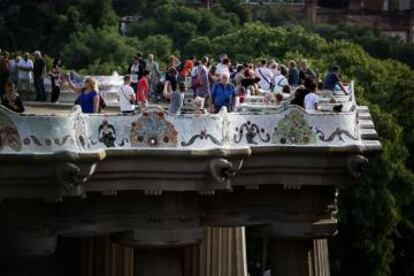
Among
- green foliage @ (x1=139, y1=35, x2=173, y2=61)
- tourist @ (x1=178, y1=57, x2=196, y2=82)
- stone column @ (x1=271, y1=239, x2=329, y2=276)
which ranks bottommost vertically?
green foliage @ (x1=139, y1=35, x2=173, y2=61)

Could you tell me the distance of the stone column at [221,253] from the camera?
36.1 metres

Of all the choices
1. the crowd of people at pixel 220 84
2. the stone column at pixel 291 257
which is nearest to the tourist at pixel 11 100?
the crowd of people at pixel 220 84

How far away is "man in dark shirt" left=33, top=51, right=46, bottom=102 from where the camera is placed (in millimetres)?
35312

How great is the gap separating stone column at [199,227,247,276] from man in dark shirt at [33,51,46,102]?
5.09 m

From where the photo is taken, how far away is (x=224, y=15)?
121 m

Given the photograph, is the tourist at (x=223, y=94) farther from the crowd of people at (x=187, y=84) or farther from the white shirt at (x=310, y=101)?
the white shirt at (x=310, y=101)

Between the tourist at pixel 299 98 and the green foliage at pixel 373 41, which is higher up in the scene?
the tourist at pixel 299 98

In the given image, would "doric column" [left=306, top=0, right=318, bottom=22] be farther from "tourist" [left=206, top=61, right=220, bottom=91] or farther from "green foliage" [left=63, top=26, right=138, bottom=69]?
"tourist" [left=206, top=61, right=220, bottom=91]

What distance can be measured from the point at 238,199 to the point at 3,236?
4.81 meters

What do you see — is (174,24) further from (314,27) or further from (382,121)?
(382,121)

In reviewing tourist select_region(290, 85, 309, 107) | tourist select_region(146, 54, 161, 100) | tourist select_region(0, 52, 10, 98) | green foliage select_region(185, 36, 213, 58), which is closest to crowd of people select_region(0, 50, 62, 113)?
tourist select_region(0, 52, 10, 98)

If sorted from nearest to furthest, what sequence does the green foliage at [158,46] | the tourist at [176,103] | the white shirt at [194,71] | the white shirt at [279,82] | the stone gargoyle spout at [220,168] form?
the stone gargoyle spout at [220,168]
the tourist at [176,103]
the white shirt at [194,71]
the white shirt at [279,82]
the green foliage at [158,46]

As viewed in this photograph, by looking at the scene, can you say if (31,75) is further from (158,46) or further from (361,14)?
(361,14)

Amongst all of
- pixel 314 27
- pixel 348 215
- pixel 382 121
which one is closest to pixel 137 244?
pixel 348 215
